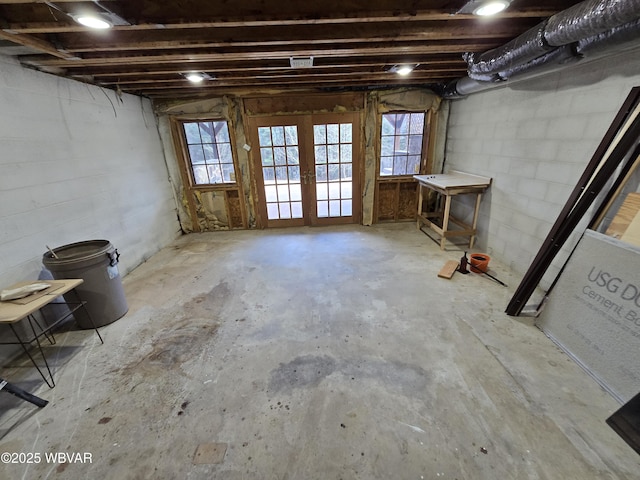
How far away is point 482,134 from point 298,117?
271 centimetres

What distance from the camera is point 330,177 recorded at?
189 inches

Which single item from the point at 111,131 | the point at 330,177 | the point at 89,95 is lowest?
the point at 330,177

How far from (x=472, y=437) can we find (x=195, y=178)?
5040 millimetres

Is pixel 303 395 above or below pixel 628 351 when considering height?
below

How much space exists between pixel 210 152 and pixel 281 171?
1255 millimetres

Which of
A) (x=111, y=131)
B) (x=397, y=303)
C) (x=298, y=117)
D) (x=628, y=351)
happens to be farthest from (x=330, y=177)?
(x=628, y=351)

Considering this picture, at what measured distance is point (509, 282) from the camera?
296 centimetres

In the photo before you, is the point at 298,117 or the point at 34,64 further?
the point at 298,117

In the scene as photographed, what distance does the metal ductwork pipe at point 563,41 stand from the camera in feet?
5.12

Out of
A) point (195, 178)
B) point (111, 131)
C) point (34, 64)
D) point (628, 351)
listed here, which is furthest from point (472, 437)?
point (195, 178)

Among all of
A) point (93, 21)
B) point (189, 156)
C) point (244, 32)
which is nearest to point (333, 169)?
point (189, 156)

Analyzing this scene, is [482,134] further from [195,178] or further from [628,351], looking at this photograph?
[195,178]

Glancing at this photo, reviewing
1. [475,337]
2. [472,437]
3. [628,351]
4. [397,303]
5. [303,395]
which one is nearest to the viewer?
[472,437]

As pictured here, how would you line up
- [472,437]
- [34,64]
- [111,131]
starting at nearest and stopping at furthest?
[472,437] < [34,64] < [111,131]
